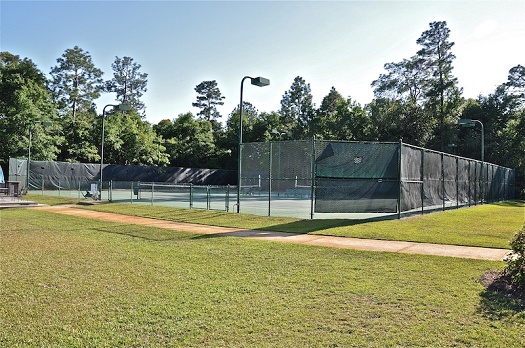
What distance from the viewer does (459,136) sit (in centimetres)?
4672

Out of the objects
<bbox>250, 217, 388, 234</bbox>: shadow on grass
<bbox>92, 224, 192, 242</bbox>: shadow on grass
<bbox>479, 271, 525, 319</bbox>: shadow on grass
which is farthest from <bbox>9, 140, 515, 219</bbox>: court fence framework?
<bbox>479, 271, 525, 319</bbox>: shadow on grass

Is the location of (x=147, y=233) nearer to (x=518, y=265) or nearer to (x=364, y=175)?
(x=364, y=175)

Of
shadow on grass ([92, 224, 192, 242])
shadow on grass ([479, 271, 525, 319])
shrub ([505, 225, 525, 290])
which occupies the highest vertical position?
shrub ([505, 225, 525, 290])

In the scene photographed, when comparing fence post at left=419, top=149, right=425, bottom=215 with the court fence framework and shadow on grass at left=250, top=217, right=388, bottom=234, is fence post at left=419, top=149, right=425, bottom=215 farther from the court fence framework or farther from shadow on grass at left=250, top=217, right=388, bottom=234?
shadow on grass at left=250, top=217, right=388, bottom=234

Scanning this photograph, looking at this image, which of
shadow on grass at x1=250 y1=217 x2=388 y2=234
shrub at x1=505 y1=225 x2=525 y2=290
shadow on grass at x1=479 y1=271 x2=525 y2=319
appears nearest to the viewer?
shadow on grass at x1=479 y1=271 x2=525 y2=319

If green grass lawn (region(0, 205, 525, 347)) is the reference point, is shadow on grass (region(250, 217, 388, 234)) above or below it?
above

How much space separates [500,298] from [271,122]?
5503 centimetres

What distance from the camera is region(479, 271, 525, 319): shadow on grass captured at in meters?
4.70

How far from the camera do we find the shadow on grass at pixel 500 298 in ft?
15.4

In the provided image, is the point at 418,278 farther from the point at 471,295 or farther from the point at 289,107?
the point at 289,107

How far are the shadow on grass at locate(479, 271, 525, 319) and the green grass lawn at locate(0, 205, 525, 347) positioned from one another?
0.03 metres

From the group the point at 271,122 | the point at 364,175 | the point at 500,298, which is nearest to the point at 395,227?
the point at 364,175

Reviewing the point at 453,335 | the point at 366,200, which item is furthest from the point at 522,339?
the point at 366,200

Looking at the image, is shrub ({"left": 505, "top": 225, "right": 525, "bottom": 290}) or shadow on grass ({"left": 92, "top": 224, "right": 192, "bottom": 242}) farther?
shadow on grass ({"left": 92, "top": 224, "right": 192, "bottom": 242})
